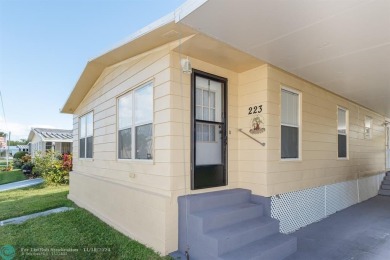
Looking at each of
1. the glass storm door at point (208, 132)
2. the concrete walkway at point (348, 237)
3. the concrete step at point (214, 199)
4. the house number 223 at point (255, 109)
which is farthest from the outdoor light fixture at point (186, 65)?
the concrete walkway at point (348, 237)

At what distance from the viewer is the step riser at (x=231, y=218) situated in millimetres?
3391

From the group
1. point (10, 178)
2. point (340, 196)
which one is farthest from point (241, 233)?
point (10, 178)

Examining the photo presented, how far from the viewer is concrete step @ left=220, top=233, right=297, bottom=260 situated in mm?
3051

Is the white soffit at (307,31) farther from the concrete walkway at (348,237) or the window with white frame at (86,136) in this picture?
the window with white frame at (86,136)

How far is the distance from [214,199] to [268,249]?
106 cm

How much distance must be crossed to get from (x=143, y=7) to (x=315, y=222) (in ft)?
22.4

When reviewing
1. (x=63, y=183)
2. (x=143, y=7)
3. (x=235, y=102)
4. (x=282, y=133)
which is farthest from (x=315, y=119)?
(x=63, y=183)

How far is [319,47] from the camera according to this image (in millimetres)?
3424

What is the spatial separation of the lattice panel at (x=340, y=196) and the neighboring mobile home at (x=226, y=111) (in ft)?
0.23

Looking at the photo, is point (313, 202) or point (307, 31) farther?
point (313, 202)

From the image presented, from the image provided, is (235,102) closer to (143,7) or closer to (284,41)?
(284,41)

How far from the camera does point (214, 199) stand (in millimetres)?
3852

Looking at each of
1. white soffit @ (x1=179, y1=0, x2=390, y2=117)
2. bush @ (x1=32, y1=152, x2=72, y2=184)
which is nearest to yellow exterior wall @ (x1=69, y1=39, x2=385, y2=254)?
white soffit @ (x1=179, y1=0, x2=390, y2=117)

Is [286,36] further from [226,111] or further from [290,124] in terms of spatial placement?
[290,124]
